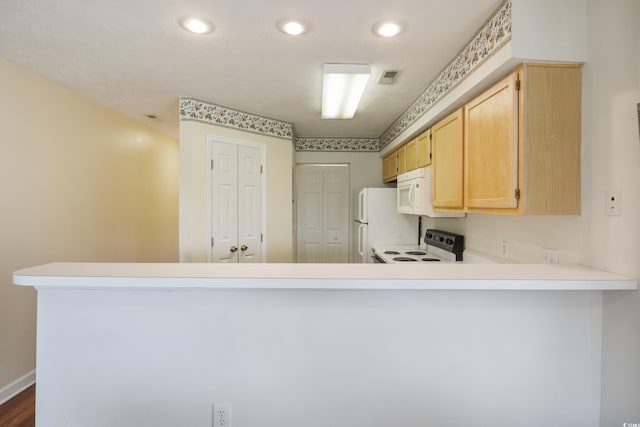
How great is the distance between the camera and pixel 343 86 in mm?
2102

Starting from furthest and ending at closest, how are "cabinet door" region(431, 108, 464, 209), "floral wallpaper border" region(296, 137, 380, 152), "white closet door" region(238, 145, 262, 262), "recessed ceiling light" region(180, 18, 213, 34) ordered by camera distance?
"floral wallpaper border" region(296, 137, 380, 152) < "white closet door" region(238, 145, 262, 262) < "cabinet door" region(431, 108, 464, 209) < "recessed ceiling light" region(180, 18, 213, 34)

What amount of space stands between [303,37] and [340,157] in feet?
8.53

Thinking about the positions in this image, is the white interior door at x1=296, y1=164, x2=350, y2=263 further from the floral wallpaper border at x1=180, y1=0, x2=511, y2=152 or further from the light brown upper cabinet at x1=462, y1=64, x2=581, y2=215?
the light brown upper cabinet at x1=462, y1=64, x2=581, y2=215

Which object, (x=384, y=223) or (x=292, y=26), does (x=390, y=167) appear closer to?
(x=384, y=223)

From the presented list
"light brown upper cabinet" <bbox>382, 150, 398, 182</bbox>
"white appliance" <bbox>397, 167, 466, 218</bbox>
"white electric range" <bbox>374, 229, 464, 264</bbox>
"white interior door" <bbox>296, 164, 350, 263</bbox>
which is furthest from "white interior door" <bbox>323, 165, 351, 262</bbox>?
"white appliance" <bbox>397, 167, 466, 218</bbox>

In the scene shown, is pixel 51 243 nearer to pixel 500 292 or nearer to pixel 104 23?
pixel 104 23

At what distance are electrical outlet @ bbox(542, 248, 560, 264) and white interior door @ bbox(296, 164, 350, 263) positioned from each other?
284 centimetres

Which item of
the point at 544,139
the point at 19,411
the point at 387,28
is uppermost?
the point at 387,28

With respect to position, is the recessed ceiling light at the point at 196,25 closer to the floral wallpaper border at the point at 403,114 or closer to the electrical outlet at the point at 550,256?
the floral wallpaper border at the point at 403,114

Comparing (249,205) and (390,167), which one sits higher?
(390,167)

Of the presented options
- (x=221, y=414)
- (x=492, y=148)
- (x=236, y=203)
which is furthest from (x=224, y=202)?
(x=492, y=148)

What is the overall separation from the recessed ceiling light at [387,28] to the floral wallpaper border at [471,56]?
44cm

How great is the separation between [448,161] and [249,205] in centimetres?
203

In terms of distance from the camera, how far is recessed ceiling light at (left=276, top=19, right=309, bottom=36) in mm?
1486
